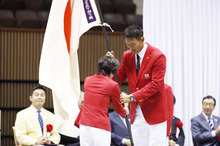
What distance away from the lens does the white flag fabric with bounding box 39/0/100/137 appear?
405 centimetres

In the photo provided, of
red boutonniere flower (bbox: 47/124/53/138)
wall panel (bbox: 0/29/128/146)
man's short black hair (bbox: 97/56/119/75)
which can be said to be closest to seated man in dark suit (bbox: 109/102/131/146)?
red boutonniere flower (bbox: 47/124/53/138)

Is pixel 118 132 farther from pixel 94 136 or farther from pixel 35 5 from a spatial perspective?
pixel 35 5

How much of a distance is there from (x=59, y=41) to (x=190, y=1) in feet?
10.1

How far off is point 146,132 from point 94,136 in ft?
1.53

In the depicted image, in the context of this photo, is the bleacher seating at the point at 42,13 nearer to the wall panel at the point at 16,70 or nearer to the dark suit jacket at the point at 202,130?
the wall panel at the point at 16,70

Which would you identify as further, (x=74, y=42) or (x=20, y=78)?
(x=20, y=78)

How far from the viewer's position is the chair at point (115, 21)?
324 inches

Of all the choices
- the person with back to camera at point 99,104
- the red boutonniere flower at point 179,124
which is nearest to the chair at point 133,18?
the red boutonniere flower at point 179,124

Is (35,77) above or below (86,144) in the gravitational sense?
above

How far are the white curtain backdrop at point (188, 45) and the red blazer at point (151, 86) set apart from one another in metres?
2.81

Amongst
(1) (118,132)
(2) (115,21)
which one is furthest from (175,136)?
(2) (115,21)

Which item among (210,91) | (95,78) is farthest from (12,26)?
(95,78)

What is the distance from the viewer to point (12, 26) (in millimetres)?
7895

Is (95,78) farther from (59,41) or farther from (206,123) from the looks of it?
(206,123)
